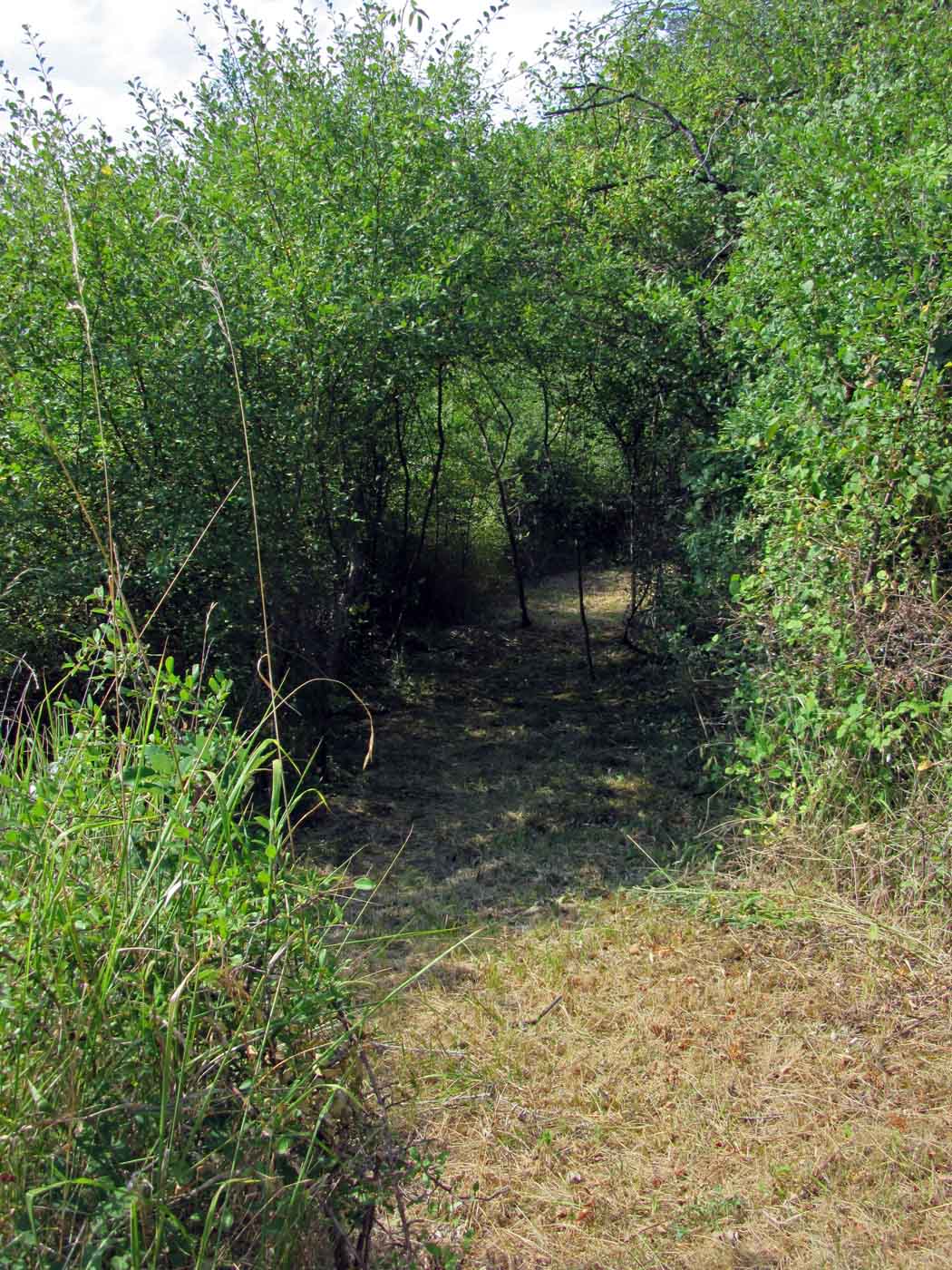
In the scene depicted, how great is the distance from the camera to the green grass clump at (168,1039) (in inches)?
61.8

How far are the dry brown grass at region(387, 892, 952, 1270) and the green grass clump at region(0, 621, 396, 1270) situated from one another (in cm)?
57

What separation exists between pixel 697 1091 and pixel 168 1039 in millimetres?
1935

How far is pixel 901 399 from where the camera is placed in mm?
3584

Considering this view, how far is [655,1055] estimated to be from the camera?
3.18 metres

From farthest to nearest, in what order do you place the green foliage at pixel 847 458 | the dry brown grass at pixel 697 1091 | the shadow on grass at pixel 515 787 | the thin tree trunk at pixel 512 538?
the thin tree trunk at pixel 512 538 < the shadow on grass at pixel 515 787 < the green foliage at pixel 847 458 < the dry brown grass at pixel 697 1091

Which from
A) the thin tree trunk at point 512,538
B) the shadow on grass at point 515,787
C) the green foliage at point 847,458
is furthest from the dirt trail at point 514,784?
the green foliage at point 847,458

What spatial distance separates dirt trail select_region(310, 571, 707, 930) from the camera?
184 inches

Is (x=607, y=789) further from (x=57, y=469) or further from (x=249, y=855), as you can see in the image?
(x=249, y=855)

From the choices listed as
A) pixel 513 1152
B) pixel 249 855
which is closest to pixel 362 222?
pixel 249 855

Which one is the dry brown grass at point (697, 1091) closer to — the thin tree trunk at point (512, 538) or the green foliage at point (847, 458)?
the green foliage at point (847, 458)

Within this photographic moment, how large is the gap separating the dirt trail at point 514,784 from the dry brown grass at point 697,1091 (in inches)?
26.3

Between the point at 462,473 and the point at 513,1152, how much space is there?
6.95 metres

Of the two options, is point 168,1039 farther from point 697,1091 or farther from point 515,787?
point 515,787

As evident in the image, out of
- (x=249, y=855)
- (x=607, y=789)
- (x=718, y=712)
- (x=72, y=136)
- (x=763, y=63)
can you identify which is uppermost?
(x=763, y=63)
